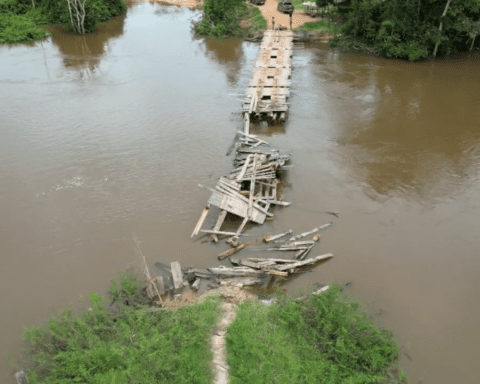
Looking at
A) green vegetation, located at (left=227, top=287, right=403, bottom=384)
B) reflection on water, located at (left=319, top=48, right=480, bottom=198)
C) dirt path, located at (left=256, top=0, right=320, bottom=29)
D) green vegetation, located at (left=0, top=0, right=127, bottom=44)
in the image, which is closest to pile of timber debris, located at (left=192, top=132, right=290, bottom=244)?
green vegetation, located at (left=227, top=287, right=403, bottom=384)

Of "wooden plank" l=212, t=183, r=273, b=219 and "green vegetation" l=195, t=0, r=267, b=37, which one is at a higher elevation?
"green vegetation" l=195, t=0, r=267, b=37

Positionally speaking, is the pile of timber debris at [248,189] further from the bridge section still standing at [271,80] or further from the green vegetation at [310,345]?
Result: the green vegetation at [310,345]

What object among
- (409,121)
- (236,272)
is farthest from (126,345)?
(409,121)

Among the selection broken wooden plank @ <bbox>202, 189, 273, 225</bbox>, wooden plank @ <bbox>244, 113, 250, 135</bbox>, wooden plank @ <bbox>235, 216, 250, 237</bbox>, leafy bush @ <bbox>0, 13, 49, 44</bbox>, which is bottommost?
wooden plank @ <bbox>235, 216, 250, 237</bbox>

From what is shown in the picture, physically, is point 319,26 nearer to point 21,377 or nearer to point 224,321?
point 224,321

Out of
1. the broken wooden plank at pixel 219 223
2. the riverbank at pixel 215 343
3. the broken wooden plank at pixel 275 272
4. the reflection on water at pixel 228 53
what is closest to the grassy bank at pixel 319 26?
the reflection on water at pixel 228 53

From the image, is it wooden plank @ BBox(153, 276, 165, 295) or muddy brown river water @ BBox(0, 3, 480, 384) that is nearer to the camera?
wooden plank @ BBox(153, 276, 165, 295)

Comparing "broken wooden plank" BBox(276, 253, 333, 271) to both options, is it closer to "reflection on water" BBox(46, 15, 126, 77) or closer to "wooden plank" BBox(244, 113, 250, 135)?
"wooden plank" BBox(244, 113, 250, 135)
